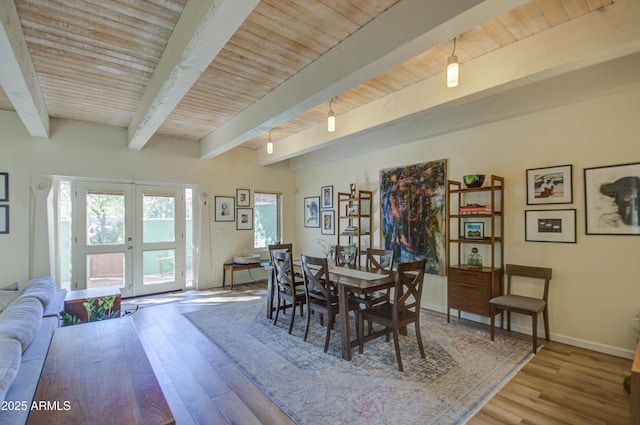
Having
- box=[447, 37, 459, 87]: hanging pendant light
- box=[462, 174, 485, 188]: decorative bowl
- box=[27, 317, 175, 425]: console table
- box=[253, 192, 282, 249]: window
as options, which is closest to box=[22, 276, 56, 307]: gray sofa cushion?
box=[27, 317, 175, 425]: console table

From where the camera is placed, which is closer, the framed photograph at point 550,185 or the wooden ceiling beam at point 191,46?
the wooden ceiling beam at point 191,46

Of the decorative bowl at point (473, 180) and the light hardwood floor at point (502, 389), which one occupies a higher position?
the decorative bowl at point (473, 180)

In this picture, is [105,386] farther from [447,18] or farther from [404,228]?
[404,228]

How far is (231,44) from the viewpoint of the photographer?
8.25 feet

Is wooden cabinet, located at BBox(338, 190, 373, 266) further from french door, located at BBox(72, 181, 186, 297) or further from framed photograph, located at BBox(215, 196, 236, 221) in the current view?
french door, located at BBox(72, 181, 186, 297)

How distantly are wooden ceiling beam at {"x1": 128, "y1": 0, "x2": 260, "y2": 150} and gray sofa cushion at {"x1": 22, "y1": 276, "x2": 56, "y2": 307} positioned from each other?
2.04 meters

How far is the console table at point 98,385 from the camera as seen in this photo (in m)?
1.20

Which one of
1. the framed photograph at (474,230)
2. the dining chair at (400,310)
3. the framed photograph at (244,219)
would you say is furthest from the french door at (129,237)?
the framed photograph at (474,230)

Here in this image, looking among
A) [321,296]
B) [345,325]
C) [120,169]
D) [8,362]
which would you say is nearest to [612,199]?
[345,325]

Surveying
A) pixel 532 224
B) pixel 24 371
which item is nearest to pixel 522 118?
pixel 532 224

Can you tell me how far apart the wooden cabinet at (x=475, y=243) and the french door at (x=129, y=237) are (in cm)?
467

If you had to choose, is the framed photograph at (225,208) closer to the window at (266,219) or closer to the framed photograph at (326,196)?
the window at (266,219)

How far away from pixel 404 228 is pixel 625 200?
7.98 ft

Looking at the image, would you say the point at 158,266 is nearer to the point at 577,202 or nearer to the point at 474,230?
the point at 474,230
